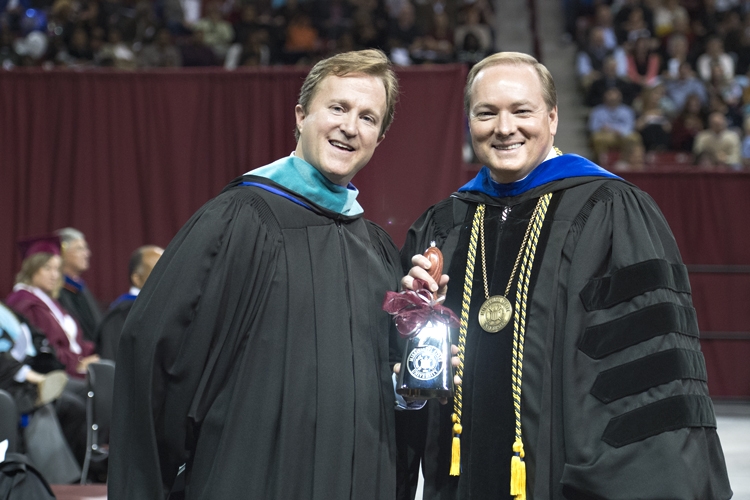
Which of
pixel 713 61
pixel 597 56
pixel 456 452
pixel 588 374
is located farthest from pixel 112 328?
→ pixel 713 61

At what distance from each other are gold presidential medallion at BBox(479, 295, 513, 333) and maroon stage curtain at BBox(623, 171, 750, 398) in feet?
23.2

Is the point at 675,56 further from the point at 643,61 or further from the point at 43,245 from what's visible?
the point at 43,245

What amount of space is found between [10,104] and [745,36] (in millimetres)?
9876

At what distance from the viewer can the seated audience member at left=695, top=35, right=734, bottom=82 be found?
12.5 meters

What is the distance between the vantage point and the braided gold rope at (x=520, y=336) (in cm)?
261

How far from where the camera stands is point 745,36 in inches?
510

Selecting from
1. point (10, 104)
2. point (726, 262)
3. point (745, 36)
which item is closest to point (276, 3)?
point (10, 104)

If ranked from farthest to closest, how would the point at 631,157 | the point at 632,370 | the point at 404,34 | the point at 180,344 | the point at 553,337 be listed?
the point at 404,34 < the point at 631,157 < the point at 553,337 < the point at 632,370 < the point at 180,344

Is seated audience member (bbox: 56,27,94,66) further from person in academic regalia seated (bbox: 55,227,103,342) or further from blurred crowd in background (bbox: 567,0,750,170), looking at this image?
blurred crowd in background (bbox: 567,0,750,170)

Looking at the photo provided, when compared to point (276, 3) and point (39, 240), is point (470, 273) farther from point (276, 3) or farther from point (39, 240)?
point (276, 3)

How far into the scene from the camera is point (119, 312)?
263 inches

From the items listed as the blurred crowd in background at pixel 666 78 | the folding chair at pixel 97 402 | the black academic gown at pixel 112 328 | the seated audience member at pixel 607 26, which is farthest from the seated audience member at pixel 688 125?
the folding chair at pixel 97 402

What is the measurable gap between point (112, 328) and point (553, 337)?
15.7ft

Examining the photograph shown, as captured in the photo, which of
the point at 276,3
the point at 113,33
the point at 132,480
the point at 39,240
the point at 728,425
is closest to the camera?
the point at 132,480
